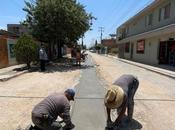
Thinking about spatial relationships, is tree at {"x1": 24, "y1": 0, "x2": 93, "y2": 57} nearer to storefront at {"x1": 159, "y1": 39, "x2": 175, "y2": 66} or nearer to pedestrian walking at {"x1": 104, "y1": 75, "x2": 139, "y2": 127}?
storefront at {"x1": 159, "y1": 39, "x2": 175, "y2": 66}

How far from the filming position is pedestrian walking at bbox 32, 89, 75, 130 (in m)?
4.17

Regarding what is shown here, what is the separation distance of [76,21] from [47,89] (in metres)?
10.1

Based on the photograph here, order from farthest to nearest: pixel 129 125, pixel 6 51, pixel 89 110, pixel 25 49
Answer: pixel 6 51
pixel 25 49
pixel 89 110
pixel 129 125

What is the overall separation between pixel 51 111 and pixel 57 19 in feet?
49.7

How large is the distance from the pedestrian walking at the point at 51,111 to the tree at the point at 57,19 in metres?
14.8

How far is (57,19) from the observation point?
1870cm

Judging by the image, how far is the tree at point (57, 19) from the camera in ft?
61.3

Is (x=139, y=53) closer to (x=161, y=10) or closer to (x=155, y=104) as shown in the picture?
(x=161, y=10)

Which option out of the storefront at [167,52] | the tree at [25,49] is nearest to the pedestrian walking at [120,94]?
the tree at [25,49]

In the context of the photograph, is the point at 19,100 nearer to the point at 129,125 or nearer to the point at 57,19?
the point at 129,125

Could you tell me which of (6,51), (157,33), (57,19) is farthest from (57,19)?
(157,33)

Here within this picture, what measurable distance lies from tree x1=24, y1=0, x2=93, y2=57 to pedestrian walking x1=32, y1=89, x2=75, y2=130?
48.6ft

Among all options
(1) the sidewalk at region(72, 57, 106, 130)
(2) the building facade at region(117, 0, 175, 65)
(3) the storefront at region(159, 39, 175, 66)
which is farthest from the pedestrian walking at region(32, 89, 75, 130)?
(3) the storefront at region(159, 39, 175, 66)

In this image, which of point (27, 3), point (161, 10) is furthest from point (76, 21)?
point (161, 10)
